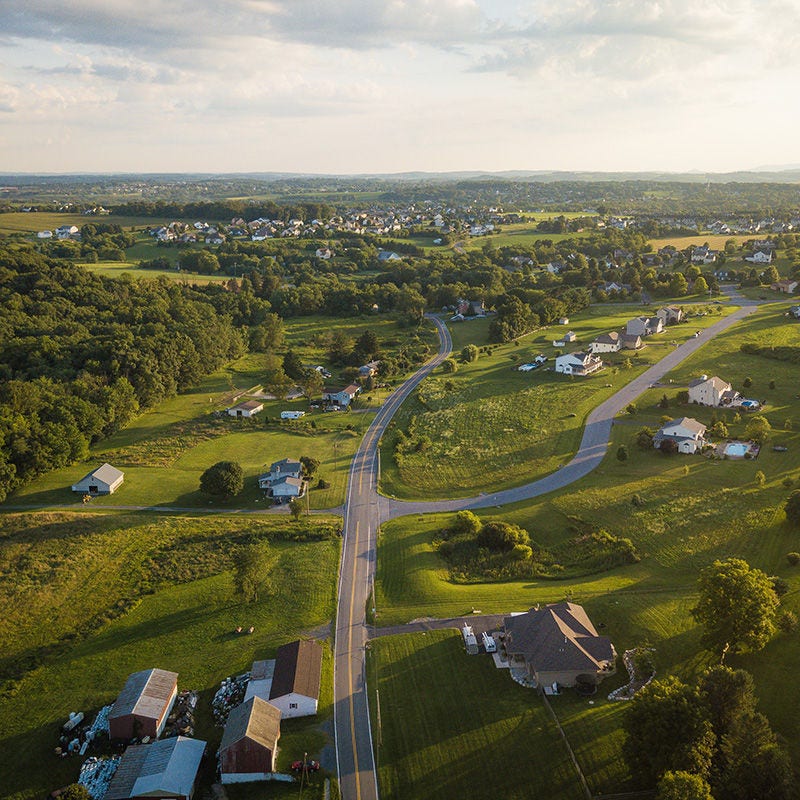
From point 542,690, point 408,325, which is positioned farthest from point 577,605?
point 408,325

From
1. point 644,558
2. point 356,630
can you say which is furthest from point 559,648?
point 644,558

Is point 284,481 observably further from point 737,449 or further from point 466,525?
point 737,449

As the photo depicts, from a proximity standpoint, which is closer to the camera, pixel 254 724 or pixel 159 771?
pixel 159 771

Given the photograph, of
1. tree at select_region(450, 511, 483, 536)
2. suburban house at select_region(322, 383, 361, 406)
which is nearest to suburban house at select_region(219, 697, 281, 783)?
tree at select_region(450, 511, 483, 536)

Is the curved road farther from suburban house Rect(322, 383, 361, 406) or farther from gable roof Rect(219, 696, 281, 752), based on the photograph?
suburban house Rect(322, 383, 361, 406)

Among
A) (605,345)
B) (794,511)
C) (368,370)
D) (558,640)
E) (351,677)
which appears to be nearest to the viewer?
(558,640)

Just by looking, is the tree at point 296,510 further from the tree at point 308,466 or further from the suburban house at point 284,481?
the tree at point 308,466
